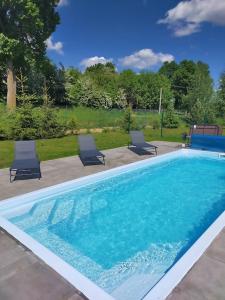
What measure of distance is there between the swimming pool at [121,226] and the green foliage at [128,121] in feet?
28.2

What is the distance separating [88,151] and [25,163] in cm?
230

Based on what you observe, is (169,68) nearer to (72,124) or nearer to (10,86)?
(10,86)

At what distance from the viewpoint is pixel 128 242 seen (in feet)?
14.8

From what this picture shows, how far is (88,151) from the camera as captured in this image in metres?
8.37

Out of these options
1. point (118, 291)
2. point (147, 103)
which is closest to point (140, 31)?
point (147, 103)

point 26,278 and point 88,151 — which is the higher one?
point 88,151

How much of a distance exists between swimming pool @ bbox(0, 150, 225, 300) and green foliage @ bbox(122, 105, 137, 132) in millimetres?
8596

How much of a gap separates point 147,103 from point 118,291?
45.3m

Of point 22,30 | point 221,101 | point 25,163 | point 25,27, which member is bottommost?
point 25,163

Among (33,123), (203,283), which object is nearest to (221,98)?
(33,123)

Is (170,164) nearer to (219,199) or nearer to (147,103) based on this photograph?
(219,199)

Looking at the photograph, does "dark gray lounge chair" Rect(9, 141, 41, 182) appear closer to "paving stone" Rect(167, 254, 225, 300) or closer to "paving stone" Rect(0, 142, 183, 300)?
"paving stone" Rect(0, 142, 183, 300)

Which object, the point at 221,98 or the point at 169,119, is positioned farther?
the point at 221,98

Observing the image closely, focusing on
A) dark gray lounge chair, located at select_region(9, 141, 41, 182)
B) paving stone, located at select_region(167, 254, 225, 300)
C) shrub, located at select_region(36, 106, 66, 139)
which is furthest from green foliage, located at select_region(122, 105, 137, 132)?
paving stone, located at select_region(167, 254, 225, 300)
